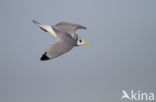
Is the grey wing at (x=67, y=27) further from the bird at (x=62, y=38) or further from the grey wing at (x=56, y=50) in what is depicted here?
the grey wing at (x=56, y=50)

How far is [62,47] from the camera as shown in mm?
3135

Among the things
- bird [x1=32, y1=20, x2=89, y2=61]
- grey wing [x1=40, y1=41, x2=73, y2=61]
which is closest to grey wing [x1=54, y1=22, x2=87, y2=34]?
bird [x1=32, y1=20, x2=89, y2=61]

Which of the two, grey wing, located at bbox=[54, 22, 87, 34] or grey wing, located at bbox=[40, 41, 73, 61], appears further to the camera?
grey wing, located at bbox=[54, 22, 87, 34]

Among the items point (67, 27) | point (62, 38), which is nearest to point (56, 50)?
point (62, 38)

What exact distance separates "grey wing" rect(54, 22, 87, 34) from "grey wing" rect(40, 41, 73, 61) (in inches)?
20.4

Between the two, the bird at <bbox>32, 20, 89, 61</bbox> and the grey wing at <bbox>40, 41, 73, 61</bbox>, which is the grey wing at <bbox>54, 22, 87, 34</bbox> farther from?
the grey wing at <bbox>40, 41, 73, 61</bbox>

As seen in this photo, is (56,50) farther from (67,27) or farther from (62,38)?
(67,27)

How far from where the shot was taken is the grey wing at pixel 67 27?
3.74m

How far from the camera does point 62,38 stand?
11.0 feet

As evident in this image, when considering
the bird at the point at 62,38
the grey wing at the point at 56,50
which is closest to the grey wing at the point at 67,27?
the bird at the point at 62,38

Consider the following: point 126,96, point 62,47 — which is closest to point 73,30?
point 62,47

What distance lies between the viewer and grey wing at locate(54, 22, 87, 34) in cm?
374

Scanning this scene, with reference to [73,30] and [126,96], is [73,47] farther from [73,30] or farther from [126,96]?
[126,96]

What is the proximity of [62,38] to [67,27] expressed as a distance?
1.78 feet
